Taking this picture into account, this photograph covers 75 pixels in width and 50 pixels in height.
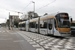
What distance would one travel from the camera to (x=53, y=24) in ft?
57.3

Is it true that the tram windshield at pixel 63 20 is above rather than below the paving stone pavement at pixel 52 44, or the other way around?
above

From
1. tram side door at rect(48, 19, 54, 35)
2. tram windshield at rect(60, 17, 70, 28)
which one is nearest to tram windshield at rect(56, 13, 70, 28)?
tram windshield at rect(60, 17, 70, 28)

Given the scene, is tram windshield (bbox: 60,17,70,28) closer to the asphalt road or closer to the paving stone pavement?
the asphalt road

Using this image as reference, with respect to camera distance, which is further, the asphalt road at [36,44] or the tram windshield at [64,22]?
the tram windshield at [64,22]

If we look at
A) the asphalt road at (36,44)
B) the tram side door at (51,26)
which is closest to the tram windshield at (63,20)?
the tram side door at (51,26)

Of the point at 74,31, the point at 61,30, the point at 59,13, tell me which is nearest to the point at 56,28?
the point at 61,30

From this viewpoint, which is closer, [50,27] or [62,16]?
[62,16]

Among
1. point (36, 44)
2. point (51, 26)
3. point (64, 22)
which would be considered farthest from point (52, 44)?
point (51, 26)

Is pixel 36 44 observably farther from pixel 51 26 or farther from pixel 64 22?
pixel 51 26

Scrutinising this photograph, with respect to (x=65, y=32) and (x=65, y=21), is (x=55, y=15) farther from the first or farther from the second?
(x=65, y=32)

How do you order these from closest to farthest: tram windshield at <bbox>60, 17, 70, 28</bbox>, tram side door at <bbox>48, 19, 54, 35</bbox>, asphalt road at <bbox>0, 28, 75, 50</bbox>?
1. asphalt road at <bbox>0, 28, 75, 50</bbox>
2. tram windshield at <bbox>60, 17, 70, 28</bbox>
3. tram side door at <bbox>48, 19, 54, 35</bbox>

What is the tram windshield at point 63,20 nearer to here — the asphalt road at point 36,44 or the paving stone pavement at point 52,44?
the asphalt road at point 36,44

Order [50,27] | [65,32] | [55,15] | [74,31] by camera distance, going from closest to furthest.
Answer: [65,32]
[55,15]
[50,27]
[74,31]

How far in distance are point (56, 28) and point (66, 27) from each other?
1305 millimetres
